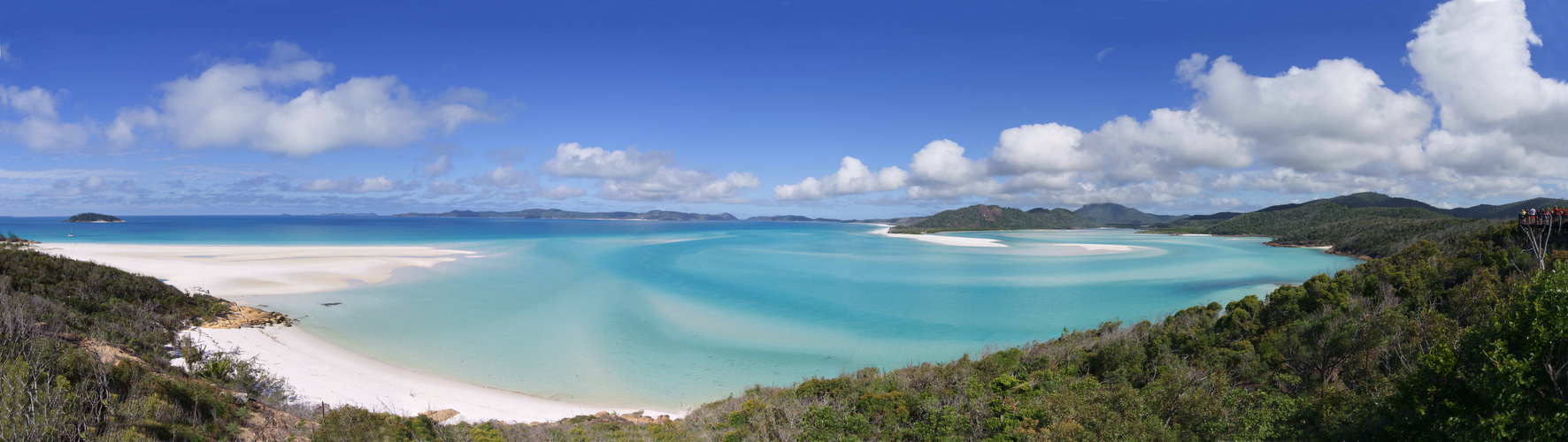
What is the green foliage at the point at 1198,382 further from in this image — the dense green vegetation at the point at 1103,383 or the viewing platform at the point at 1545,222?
the viewing platform at the point at 1545,222

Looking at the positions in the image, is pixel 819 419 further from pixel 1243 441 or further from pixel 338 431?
pixel 338 431

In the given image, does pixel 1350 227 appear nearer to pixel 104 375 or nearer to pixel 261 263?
pixel 104 375

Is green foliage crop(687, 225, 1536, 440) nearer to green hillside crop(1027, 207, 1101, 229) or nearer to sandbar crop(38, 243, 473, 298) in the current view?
sandbar crop(38, 243, 473, 298)

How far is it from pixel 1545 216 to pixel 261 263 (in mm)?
58552

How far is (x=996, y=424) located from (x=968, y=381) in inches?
87.3

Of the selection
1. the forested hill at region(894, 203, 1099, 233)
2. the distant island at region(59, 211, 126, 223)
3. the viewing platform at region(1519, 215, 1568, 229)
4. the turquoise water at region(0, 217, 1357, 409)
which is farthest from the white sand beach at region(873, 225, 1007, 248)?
the distant island at region(59, 211, 126, 223)

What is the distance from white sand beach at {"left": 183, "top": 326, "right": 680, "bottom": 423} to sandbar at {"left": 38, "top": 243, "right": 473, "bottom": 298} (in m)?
11.6

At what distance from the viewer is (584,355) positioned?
52.2ft

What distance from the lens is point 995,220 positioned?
154625 mm

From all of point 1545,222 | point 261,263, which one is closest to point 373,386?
point 261,263

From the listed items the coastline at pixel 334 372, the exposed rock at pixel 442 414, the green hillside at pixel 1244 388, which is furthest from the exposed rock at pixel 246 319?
the green hillside at pixel 1244 388

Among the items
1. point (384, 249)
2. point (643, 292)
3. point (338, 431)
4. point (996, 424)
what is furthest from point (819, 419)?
point (384, 249)

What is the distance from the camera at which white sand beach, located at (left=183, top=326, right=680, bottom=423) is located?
10990mm

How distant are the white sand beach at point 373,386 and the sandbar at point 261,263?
11614 millimetres
